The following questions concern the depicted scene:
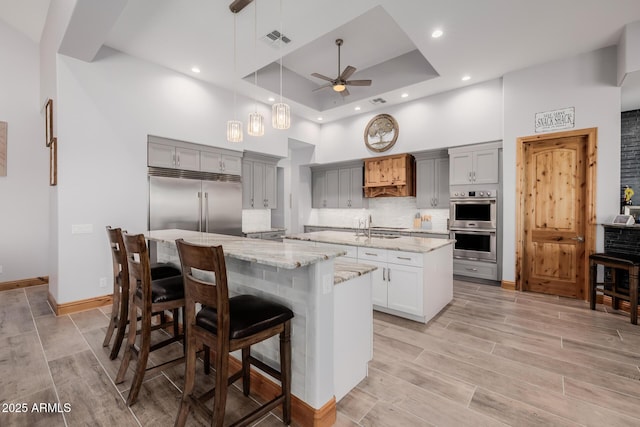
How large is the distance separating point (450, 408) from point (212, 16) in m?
4.37

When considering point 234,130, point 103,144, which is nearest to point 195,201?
point 103,144

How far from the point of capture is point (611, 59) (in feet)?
12.5

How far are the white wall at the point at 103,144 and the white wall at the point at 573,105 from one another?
17.2 ft

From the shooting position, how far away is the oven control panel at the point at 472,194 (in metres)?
4.82

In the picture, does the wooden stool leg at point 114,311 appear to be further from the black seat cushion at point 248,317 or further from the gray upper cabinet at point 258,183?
the gray upper cabinet at point 258,183

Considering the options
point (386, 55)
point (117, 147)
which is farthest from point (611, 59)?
point (117, 147)

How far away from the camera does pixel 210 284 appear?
139 cm

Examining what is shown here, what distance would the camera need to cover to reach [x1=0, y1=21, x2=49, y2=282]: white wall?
4.41m

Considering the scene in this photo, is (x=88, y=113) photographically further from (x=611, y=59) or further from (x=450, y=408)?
(x=611, y=59)

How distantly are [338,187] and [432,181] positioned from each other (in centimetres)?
232

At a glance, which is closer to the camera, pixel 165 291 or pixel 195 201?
pixel 165 291

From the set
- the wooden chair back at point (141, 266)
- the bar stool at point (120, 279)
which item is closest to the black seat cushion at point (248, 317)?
the wooden chair back at point (141, 266)

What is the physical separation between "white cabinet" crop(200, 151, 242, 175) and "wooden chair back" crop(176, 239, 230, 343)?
3672 millimetres

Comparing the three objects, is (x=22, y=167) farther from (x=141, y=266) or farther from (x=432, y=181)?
(x=432, y=181)
